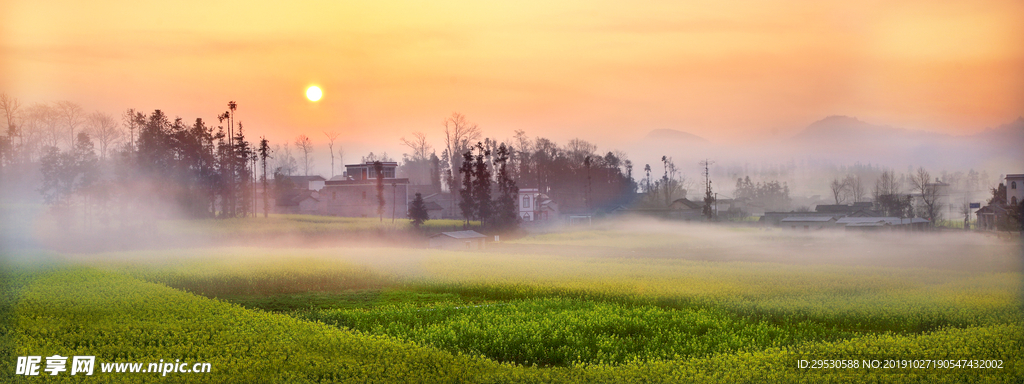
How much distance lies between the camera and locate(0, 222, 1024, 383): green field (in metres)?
11.4

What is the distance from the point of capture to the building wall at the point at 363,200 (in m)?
67.2

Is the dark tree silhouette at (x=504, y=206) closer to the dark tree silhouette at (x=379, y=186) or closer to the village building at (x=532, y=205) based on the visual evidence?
the village building at (x=532, y=205)

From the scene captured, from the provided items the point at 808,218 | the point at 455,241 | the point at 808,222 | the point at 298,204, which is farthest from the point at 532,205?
the point at 808,218

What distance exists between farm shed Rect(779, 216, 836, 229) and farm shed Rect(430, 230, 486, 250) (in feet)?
119

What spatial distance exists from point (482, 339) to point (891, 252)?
3708 cm

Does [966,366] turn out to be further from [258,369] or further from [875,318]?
[258,369]

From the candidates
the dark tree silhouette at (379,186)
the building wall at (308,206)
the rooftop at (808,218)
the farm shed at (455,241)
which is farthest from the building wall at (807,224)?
the building wall at (308,206)

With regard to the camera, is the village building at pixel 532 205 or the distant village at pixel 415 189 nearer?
the distant village at pixel 415 189

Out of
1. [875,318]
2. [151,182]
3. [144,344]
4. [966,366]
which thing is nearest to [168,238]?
[151,182]

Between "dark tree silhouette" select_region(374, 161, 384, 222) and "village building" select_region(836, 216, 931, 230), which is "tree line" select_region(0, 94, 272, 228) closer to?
"dark tree silhouette" select_region(374, 161, 384, 222)

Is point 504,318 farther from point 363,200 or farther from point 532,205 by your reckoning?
point 532,205

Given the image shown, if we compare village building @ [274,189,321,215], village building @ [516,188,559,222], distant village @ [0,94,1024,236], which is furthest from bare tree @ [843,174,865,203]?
village building @ [274,189,321,215]

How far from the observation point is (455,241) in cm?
5134

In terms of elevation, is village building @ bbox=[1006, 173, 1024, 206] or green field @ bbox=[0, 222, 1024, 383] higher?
village building @ bbox=[1006, 173, 1024, 206]
